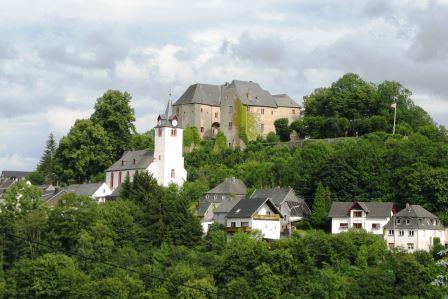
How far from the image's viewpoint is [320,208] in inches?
2852

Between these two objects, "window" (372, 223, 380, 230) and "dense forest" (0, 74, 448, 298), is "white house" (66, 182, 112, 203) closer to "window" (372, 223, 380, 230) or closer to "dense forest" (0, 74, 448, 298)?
"dense forest" (0, 74, 448, 298)

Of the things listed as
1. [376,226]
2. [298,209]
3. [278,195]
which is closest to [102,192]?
[278,195]

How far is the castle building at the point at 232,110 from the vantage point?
94938 mm

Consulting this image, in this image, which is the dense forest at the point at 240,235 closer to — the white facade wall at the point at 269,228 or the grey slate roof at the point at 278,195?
the grey slate roof at the point at 278,195

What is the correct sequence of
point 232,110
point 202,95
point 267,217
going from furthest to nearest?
point 202,95 → point 232,110 → point 267,217

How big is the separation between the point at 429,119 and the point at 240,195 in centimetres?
2618

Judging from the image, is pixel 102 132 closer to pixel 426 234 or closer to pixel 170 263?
pixel 170 263

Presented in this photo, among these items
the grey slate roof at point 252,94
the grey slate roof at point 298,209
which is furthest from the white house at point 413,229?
the grey slate roof at point 252,94

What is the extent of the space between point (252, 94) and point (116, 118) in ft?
45.2

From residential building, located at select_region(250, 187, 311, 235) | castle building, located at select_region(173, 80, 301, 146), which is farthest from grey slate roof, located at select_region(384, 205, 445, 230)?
castle building, located at select_region(173, 80, 301, 146)

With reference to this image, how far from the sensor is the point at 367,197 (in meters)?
74.2

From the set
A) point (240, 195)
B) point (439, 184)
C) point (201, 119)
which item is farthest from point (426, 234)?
point (201, 119)

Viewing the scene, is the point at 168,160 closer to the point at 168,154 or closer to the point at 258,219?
the point at 168,154

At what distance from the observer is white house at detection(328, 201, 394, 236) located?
230 ft
